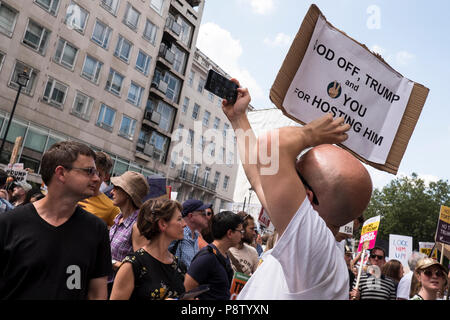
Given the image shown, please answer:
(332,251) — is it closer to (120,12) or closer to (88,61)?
(88,61)

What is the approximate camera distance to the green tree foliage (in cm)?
4878

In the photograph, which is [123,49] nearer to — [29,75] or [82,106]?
[82,106]

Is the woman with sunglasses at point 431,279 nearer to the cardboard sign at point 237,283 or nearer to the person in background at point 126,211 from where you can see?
the cardboard sign at point 237,283

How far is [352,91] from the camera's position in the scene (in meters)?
2.46

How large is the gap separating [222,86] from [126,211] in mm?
3139

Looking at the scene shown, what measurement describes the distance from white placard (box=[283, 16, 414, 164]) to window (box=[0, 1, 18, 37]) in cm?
2325

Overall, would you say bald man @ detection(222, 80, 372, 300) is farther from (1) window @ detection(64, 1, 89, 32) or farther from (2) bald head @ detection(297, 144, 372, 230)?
(1) window @ detection(64, 1, 89, 32)

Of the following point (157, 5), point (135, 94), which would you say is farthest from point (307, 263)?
point (157, 5)

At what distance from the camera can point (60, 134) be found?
24453mm

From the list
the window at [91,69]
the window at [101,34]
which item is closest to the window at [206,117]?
the window at [101,34]

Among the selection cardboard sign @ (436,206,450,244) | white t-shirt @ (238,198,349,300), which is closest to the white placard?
white t-shirt @ (238,198,349,300)

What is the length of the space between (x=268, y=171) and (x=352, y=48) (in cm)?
149

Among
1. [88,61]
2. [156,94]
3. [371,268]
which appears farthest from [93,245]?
[156,94]

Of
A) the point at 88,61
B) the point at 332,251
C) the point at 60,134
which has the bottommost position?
the point at 332,251
